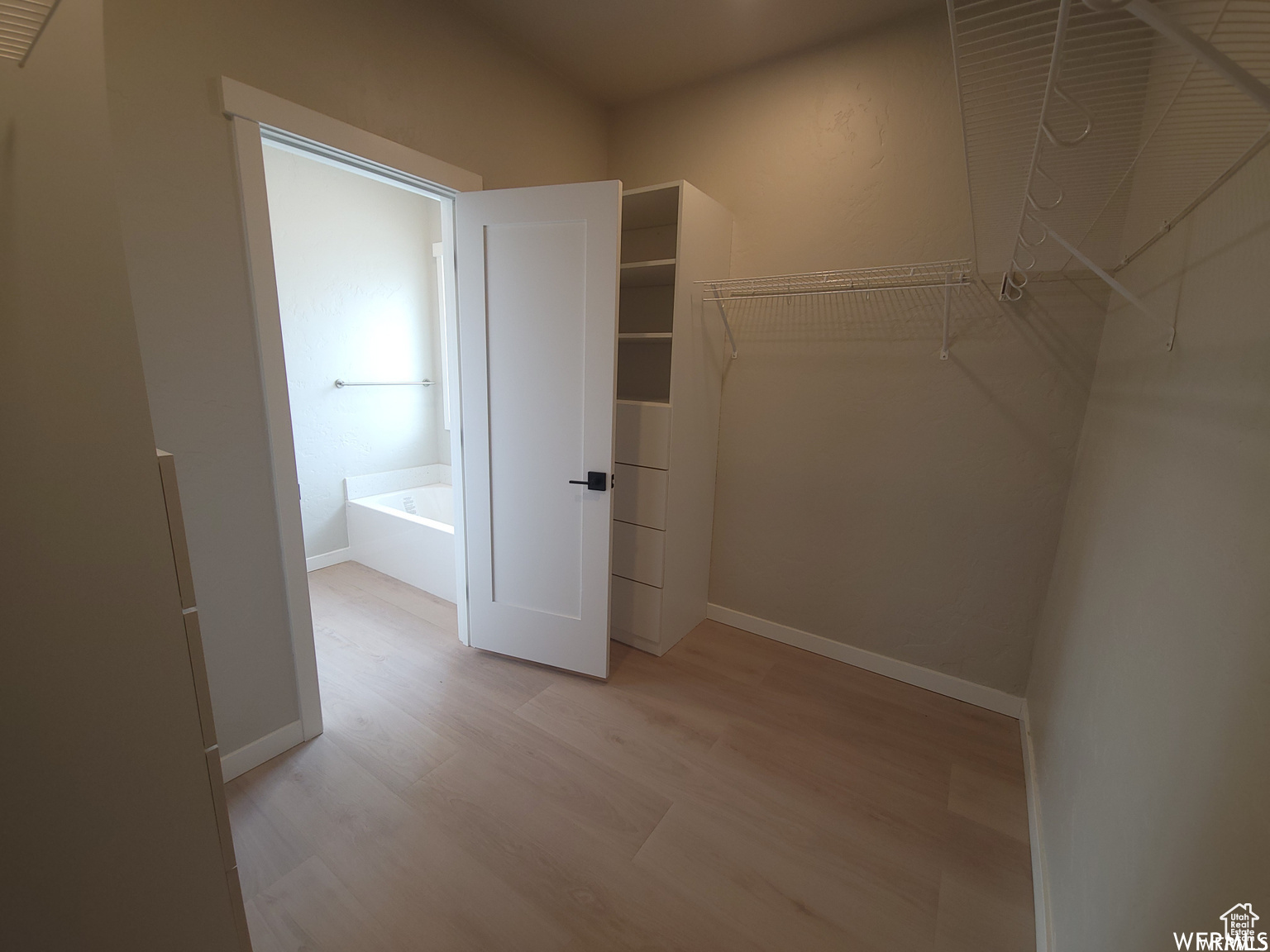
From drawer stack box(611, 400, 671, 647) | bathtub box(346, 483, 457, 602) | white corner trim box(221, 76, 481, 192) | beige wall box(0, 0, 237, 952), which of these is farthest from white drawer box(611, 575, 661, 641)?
white corner trim box(221, 76, 481, 192)

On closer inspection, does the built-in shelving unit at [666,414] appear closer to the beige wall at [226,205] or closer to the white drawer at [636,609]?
the white drawer at [636,609]

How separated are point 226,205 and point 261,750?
5.74ft

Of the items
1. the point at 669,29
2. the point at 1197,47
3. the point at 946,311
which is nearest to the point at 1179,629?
the point at 1197,47

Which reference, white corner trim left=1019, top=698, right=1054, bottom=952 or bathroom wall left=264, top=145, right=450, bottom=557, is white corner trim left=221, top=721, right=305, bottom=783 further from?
white corner trim left=1019, top=698, right=1054, bottom=952

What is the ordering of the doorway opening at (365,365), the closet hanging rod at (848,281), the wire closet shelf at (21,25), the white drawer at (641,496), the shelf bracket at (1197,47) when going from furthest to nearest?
the doorway opening at (365,365), the white drawer at (641,496), the closet hanging rod at (848,281), the wire closet shelf at (21,25), the shelf bracket at (1197,47)

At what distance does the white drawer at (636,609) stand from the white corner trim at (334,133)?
1.89 metres

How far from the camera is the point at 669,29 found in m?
2.09

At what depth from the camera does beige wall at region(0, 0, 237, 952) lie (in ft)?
2.50

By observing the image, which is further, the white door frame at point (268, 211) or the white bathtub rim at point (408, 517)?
the white bathtub rim at point (408, 517)

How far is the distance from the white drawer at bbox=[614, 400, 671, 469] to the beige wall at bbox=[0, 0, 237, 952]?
63.9 inches

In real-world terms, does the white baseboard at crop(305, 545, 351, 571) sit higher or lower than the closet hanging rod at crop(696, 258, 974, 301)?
lower

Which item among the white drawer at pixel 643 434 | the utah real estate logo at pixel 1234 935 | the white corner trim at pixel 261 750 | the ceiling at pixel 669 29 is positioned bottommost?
the white corner trim at pixel 261 750

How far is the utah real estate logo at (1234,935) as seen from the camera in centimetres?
56

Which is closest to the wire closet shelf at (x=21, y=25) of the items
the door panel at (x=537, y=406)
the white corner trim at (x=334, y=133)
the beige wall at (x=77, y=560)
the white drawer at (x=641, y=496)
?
the beige wall at (x=77, y=560)
